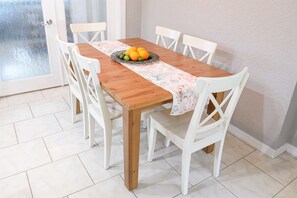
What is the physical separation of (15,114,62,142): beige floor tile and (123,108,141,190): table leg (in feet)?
3.39

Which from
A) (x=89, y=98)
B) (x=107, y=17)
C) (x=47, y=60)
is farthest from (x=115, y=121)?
(x=107, y=17)

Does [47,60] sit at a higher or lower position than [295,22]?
lower

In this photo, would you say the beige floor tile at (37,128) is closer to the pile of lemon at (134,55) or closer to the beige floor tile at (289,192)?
the pile of lemon at (134,55)

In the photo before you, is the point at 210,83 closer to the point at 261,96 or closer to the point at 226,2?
the point at 261,96

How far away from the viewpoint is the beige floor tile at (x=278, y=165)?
1.94 meters

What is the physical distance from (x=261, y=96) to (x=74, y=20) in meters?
2.39

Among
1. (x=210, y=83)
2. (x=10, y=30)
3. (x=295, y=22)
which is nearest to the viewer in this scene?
(x=210, y=83)

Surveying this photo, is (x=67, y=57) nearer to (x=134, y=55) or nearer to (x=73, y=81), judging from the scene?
(x=73, y=81)

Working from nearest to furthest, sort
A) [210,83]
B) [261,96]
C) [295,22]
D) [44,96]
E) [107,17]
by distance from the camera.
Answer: [210,83], [295,22], [261,96], [44,96], [107,17]

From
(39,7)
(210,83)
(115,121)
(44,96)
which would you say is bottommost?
(44,96)

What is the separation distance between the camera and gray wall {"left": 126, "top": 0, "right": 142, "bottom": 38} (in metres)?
3.31

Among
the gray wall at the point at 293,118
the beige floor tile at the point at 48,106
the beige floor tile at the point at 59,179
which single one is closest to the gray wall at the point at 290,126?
the gray wall at the point at 293,118

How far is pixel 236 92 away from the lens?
152 cm

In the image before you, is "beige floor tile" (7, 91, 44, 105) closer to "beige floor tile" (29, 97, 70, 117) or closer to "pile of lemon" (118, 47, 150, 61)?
"beige floor tile" (29, 97, 70, 117)
